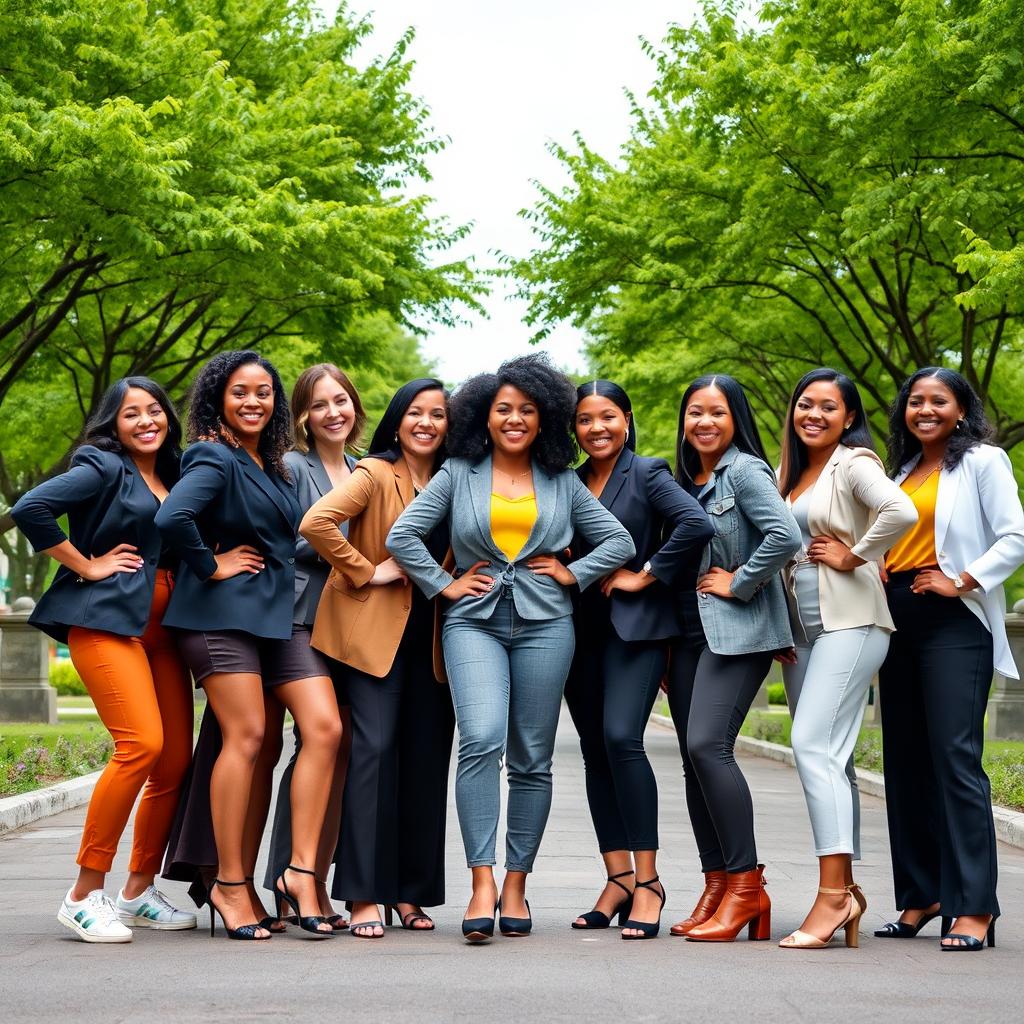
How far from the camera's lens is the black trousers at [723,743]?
6.06 m

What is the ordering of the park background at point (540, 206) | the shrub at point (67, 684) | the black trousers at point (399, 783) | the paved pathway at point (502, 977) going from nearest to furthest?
the paved pathway at point (502, 977)
the black trousers at point (399, 783)
the park background at point (540, 206)
the shrub at point (67, 684)

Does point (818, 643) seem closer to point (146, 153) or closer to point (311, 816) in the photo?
point (311, 816)

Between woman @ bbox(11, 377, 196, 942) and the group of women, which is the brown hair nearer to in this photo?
the group of women

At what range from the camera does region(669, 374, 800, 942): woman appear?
6066 millimetres

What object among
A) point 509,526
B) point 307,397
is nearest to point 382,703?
point 509,526

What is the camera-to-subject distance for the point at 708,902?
624 cm

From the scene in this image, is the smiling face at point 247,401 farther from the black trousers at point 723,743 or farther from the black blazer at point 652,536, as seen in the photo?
the black trousers at point 723,743

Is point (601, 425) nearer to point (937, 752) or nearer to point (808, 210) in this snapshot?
point (937, 752)

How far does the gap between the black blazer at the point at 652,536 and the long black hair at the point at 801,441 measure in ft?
1.50

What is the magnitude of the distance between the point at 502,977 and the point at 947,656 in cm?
211

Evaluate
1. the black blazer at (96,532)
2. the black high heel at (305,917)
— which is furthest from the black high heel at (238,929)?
the black blazer at (96,532)

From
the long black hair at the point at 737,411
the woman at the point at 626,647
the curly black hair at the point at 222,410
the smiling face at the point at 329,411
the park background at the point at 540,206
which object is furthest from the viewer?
the park background at the point at 540,206

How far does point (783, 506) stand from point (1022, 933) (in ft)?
6.59

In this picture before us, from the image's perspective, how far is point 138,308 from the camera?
24.2 m
